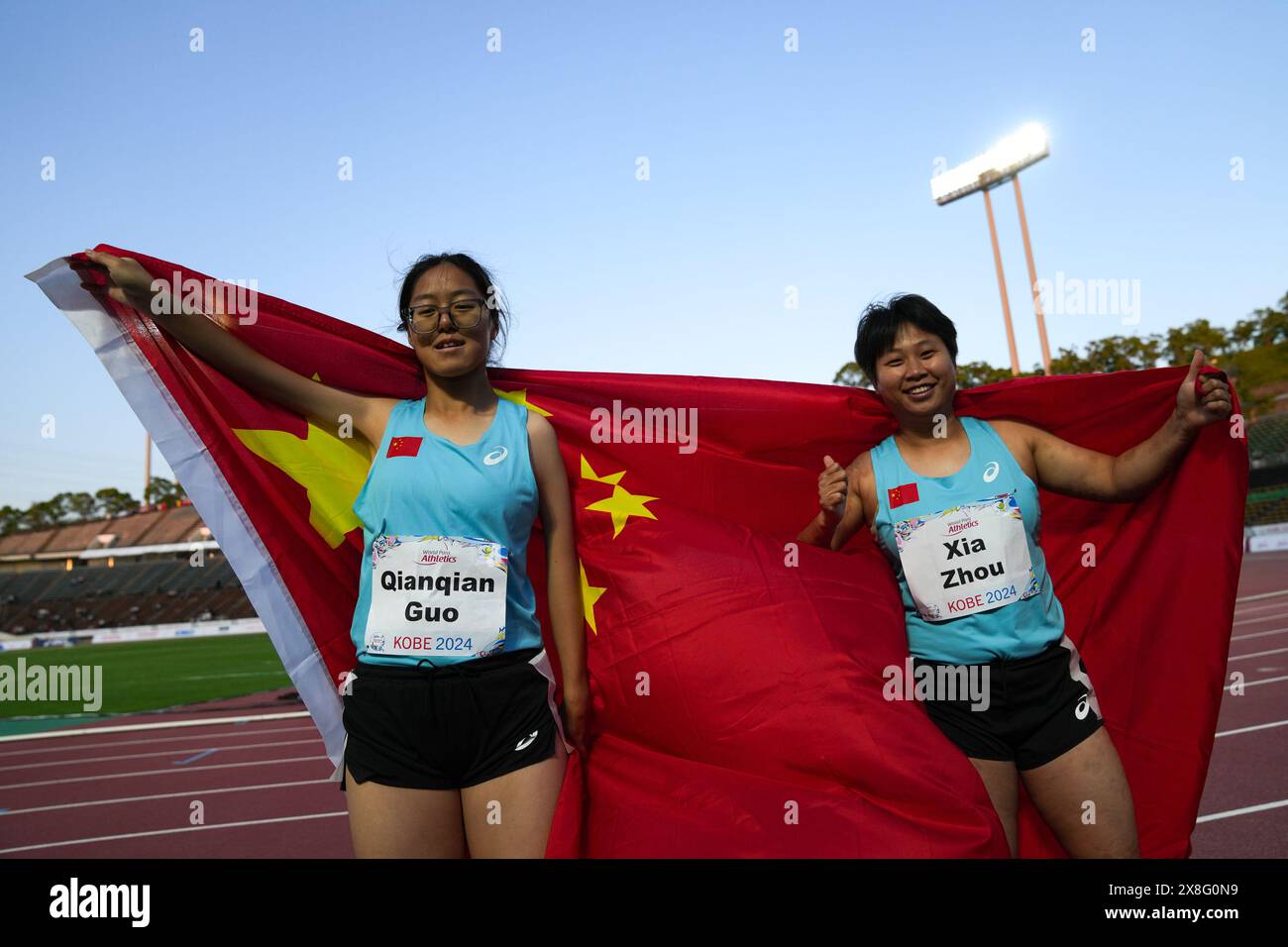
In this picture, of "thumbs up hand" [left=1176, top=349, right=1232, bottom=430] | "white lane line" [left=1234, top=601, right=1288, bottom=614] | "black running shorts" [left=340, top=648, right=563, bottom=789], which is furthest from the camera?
"white lane line" [left=1234, top=601, right=1288, bottom=614]

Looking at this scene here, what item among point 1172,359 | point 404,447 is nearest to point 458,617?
point 404,447

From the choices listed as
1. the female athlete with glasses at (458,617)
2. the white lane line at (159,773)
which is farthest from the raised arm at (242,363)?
the white lane line at (159,773)

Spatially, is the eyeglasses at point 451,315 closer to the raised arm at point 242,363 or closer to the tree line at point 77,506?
the raised arm at point 242,363

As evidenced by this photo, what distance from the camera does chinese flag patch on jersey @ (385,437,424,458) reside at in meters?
2.14

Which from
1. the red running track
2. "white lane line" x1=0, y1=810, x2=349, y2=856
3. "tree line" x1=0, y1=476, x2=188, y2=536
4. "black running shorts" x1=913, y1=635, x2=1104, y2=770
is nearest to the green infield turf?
the red running track

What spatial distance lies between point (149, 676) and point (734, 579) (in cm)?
1808

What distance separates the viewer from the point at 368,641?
2.03 m

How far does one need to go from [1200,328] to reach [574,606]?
169ft

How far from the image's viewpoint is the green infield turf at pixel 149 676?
41.0 feet

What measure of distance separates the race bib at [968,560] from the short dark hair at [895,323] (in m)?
0.46

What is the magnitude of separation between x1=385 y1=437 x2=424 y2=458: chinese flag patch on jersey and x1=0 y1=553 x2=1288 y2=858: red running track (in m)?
3.82

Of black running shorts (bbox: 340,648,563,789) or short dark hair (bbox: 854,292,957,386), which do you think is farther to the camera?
short dark hair (bbox: 854,292,957,386)

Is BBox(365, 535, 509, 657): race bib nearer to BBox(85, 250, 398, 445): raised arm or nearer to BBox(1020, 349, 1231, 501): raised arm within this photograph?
BBox(85, 250, 398, 445): raised arm
